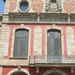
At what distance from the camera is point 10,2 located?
72.2ft

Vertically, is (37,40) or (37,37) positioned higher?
(37,37)

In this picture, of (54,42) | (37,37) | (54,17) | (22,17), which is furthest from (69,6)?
(22,17)

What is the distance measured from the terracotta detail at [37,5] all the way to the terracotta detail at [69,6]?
3016 millimetres

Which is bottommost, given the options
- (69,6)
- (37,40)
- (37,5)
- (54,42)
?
(54,42)

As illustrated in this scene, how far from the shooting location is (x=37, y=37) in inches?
788

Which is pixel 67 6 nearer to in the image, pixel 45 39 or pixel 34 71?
pixel 45 39

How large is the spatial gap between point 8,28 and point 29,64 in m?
5.31

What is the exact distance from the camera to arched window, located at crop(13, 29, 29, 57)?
63.8 ft

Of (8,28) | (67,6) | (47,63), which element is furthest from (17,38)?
(67,6)

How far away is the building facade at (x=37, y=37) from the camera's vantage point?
18250 mm

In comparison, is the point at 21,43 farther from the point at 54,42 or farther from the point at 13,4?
the point at 13,4

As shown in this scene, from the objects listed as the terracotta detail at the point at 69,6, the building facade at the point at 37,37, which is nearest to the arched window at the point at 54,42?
the building facade at the point at 37,37

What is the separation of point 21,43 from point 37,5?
17.6 feet

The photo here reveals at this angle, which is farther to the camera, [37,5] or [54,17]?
[37,5]
